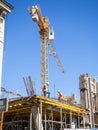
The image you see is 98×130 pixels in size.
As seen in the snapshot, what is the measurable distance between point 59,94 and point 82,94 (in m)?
37.2

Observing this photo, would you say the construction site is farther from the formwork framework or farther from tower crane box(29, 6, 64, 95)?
tower crane box(29, 6, 64, 95)

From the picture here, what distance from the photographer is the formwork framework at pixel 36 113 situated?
97.9ft

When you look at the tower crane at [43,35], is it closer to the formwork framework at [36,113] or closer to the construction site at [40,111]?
the construction site at [40,111]

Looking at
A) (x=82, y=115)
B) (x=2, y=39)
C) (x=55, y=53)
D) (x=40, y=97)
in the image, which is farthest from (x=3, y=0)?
(x=55, y=53)

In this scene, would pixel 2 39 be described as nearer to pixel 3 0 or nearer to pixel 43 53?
pixel 3 0

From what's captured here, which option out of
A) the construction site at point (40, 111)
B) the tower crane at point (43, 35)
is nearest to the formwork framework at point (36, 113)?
the construction site at point (40, 111)

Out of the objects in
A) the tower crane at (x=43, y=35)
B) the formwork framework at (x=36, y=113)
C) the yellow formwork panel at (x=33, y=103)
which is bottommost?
the formwork framework at (x=36, y=113)

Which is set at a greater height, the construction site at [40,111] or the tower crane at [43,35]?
the tower crane at [43,35]

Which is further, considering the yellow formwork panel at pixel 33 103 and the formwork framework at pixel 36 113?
the formwork framework at pixel 36 113

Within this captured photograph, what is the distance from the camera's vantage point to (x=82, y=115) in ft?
128

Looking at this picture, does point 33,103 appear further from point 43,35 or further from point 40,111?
point 43,35

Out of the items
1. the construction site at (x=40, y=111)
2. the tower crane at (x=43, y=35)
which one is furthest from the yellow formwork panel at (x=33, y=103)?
the tower crane at (x=43, y=35)

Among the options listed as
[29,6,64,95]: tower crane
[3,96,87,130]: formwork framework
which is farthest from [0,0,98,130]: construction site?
[29,6,64,95]: tower crane

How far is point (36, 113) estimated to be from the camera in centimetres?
2991
